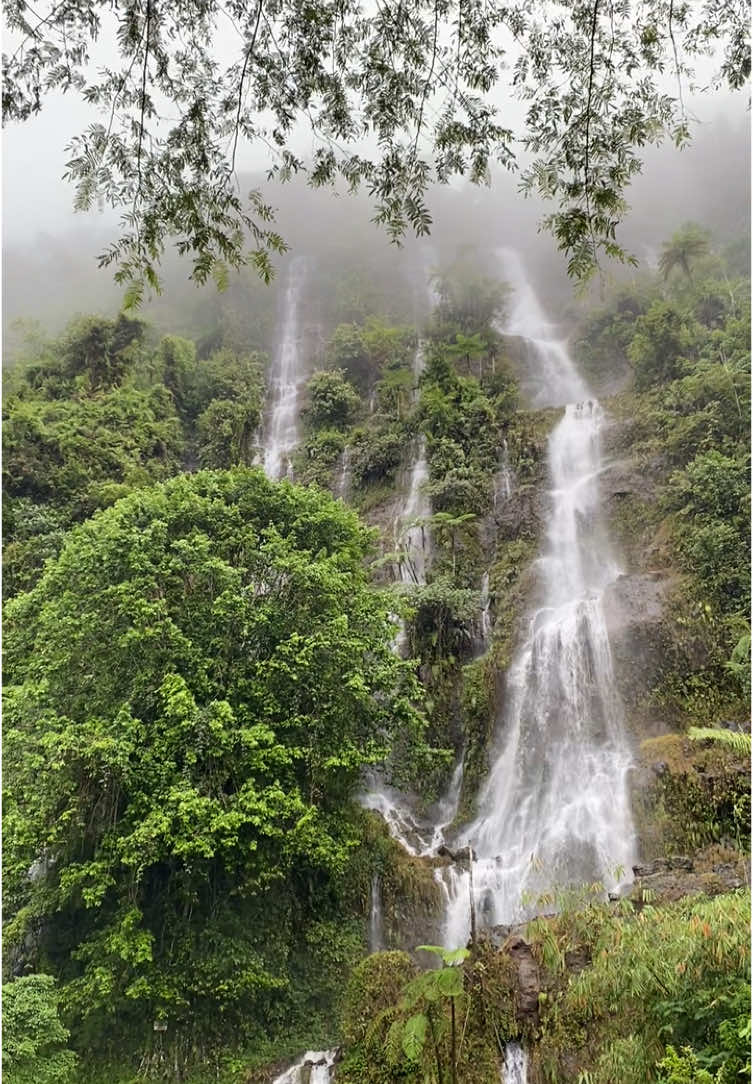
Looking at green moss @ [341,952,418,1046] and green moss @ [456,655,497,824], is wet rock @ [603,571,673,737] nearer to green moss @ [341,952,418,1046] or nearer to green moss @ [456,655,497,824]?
green moss @ [456,655,497,824]

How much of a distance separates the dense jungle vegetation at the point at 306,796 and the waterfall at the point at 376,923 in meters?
0.12

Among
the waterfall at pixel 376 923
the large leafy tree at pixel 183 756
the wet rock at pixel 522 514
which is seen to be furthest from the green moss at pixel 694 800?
the wet rock at pixel 522 514

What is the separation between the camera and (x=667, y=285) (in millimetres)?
22297

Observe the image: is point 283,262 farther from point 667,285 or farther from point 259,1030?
point 259,1030

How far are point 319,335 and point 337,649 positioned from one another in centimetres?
2282

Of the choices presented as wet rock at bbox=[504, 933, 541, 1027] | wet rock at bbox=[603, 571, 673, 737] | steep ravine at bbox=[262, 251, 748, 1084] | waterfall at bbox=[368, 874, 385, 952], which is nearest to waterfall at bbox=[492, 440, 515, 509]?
steep ravine at bbox=[262, 251, 748, 1084]

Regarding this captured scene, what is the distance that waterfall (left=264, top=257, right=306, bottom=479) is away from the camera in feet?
67.5

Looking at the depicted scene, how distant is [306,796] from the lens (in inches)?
305

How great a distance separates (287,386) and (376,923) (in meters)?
20.4

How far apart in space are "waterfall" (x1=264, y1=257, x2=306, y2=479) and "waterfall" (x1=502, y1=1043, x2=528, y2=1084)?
→ 15.9m

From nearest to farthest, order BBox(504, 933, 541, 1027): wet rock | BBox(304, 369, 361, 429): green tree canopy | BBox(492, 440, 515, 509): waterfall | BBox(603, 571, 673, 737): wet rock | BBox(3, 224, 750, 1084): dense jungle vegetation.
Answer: BBox(3, 224, 750, 1084): dense jungle vegetation
BBox(504, 933, 541, 1027): wet rock
BBox(603, 571, 673, 737): wet rock
BBox(492, 440, 515, 509): waterfall
BBox(304, 369, 361, 429): green tree canopy

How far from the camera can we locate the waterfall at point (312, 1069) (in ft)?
20.6

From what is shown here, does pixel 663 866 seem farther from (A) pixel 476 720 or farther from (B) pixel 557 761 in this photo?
(A) pixel 476 720

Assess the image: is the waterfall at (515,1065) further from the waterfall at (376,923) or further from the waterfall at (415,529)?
the waterfall at (415,529)
